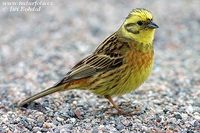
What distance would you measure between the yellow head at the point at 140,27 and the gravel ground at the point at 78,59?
89 centimetres

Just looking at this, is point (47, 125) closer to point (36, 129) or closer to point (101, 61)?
point (36, 129)

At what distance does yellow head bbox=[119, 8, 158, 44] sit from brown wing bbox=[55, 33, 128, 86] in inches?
6.4

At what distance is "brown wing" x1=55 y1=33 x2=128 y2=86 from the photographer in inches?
273

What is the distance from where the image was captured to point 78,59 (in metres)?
10.1

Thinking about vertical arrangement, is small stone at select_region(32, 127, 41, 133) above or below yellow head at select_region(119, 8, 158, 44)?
below

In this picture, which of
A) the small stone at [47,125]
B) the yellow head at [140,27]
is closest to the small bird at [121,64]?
the yellow head at [140,27]

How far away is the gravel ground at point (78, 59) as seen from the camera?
21.8 feet

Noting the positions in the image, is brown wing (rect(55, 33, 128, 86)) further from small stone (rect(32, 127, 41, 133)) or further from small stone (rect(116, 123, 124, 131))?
small stone (rect(32, 127, 41, 133))

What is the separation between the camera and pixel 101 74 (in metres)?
6.98

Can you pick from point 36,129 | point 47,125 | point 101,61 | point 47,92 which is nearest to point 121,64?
point 101,61

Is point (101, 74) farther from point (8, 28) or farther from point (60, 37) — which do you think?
→ point (8, 28)

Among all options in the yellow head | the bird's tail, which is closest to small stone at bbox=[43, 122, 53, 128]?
the bird's tail

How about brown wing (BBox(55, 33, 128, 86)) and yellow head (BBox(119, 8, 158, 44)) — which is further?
brown wing (BBox(55, 33, 128, 86))

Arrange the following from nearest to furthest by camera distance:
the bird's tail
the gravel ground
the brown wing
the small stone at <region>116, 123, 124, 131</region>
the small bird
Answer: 1. the small stone at <region>116, 123, 124, 131</region>
2. the gravel ground
3. the small bird
4. the brown wing
5. the bird's tail
